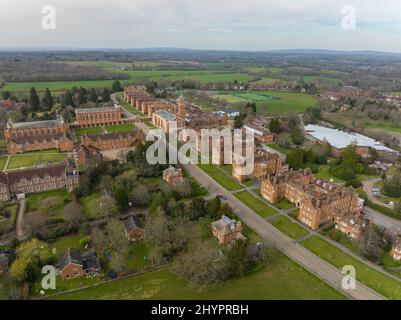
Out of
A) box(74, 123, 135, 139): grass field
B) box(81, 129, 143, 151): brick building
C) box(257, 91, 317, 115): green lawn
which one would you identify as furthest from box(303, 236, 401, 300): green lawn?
box(257, 91, 317, 115): green lawn

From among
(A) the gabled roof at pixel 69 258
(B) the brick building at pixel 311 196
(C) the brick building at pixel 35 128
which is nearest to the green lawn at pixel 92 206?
(A) the gabled roof at pixel 69 258

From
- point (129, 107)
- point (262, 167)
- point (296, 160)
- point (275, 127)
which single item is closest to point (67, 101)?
point (129, 107)

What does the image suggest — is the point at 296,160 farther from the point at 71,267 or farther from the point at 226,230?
the point at 71,267

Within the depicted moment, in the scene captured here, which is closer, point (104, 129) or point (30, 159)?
point (30, 159)
